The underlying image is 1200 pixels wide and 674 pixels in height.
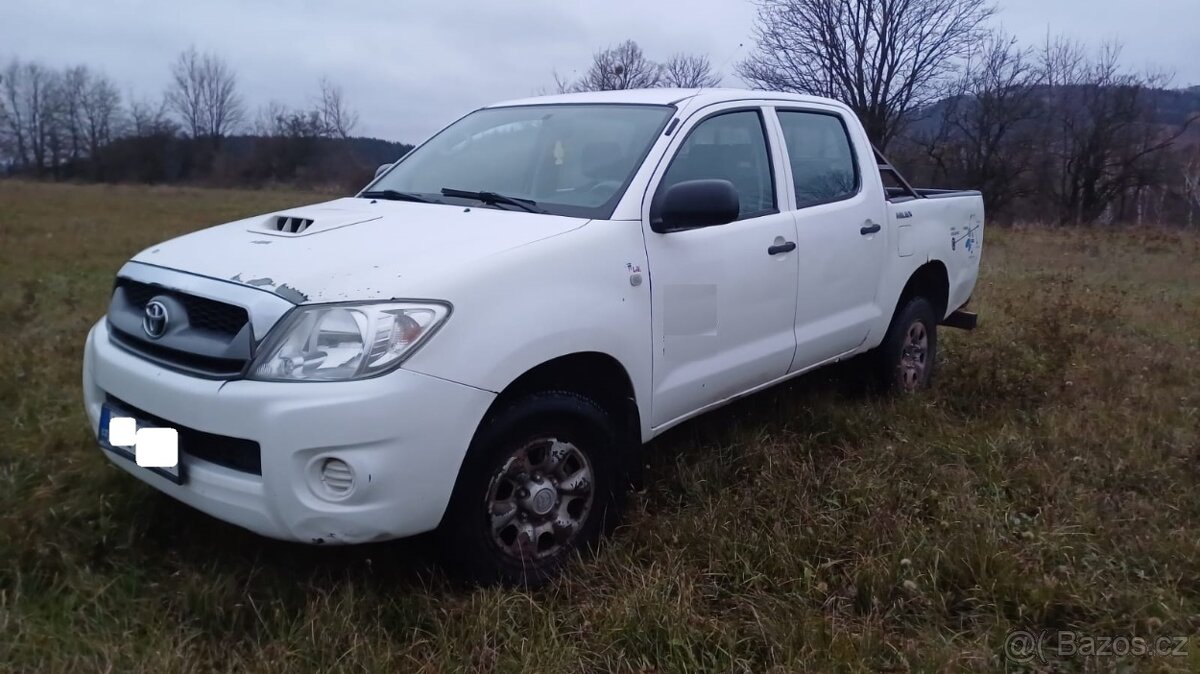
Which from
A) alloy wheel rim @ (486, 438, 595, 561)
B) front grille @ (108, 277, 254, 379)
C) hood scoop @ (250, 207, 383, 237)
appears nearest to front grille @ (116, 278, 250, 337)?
front grille @ (108, 277, 254, 379)

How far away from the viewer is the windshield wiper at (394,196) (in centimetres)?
355

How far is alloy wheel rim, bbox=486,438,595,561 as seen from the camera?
2750 millimetres

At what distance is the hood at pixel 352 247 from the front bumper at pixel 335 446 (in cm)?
29

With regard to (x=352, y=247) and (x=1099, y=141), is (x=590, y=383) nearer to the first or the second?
(x=352, y=247)

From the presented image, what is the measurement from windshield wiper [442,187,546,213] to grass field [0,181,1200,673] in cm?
124

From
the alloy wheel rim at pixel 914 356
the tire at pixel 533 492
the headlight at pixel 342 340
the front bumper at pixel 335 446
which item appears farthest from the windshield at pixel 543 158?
the alloy wheel rim at pixel 914 356

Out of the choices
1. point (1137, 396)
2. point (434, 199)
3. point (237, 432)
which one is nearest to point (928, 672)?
point (237, 432)

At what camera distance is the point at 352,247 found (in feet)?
9.09

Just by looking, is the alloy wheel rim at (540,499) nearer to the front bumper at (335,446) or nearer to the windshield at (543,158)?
the front bumper at (335,446)

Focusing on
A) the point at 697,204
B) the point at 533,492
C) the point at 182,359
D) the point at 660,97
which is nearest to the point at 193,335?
the point at 182,359

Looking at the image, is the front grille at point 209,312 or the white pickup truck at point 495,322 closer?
the white pickup truck at point 495,322

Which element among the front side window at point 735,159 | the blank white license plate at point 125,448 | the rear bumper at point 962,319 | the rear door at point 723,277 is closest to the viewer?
the blank white license plate at point 125,448

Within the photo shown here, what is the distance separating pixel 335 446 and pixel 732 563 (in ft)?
4.67

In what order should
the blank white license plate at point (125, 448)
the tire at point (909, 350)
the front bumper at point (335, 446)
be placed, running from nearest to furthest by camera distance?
the front bumper at point (335, 446) < the blank white license plate at point (125, 448) < the tire at point (909, 350)
